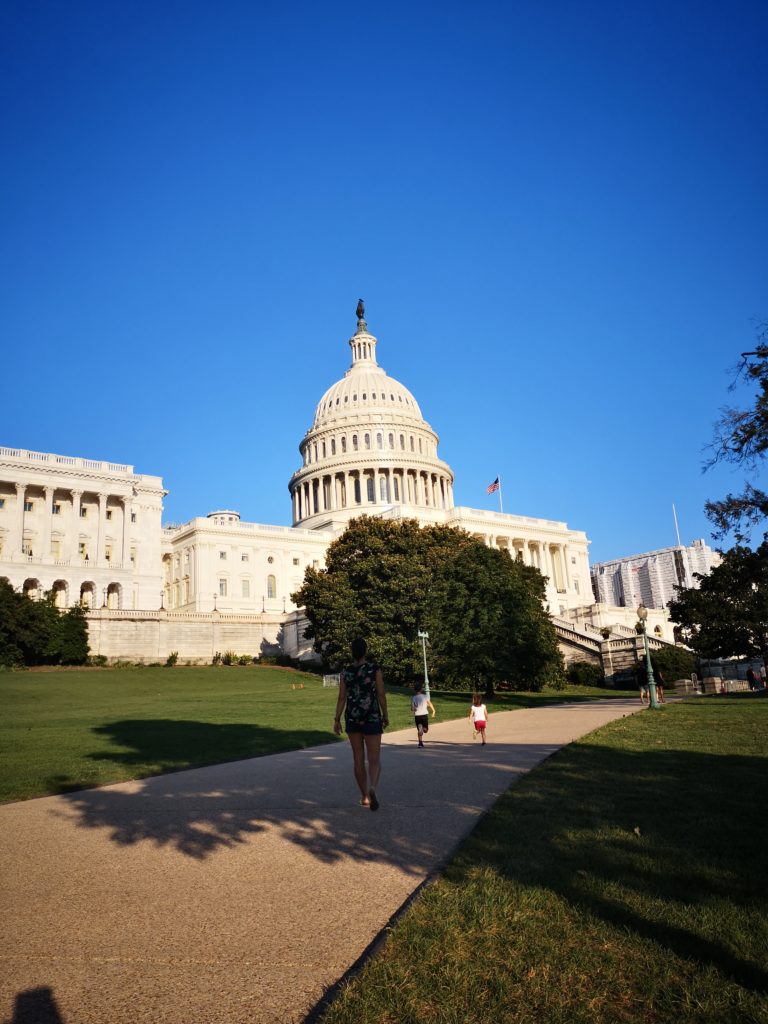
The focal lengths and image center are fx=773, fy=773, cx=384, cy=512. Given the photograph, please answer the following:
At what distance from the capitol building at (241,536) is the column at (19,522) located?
10 centimetres

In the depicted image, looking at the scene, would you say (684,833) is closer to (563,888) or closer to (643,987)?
(563,888)

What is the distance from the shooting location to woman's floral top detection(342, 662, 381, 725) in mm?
10703

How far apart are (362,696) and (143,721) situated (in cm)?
1827

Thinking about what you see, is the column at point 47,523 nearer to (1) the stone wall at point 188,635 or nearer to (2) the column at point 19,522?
(2) the column at point 19,522

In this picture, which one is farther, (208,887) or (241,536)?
(241,536)

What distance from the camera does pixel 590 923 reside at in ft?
18.1

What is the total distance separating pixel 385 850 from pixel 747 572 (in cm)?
2697

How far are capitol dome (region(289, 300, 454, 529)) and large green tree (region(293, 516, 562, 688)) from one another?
48411 millimetres

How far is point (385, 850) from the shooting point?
26.4 feet

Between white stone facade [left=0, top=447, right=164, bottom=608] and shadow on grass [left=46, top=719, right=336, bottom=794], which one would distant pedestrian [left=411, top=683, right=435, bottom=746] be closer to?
shadow on grass [left=46, top=719, right=336, bottom=794]

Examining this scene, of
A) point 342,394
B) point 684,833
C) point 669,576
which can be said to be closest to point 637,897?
point 684,833

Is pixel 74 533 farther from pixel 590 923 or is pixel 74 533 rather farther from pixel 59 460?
pixel 590 923

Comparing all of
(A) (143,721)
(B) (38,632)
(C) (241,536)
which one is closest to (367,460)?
(C) (241,536)

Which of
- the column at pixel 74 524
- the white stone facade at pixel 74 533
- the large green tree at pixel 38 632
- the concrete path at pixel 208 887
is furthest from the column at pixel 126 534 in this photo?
the concrete path at pixel 208 887
